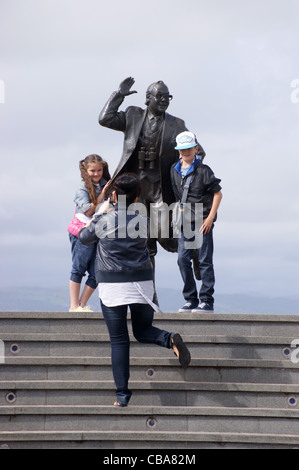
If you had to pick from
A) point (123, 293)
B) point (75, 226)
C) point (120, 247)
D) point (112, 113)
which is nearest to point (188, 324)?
point (123, 293)

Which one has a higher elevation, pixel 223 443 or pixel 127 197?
pixel 127 197

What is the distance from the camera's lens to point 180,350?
7395mm

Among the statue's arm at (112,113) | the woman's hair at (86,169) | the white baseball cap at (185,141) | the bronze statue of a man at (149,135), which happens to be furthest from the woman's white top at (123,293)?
the statue's arm at (112,113)

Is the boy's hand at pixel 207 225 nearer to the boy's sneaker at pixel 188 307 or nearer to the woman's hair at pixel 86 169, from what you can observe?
the boy's sneaker at pixel 188 307

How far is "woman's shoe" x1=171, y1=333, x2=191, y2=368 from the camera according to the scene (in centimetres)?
732

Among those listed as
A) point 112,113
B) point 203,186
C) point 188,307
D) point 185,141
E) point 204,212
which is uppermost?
point 112,113

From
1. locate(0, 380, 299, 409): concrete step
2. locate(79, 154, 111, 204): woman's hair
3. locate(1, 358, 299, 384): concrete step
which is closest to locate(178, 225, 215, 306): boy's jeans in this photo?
locate(1, 358, 299, 384): concrete step

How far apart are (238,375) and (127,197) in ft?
7.37

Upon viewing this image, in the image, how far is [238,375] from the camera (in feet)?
26.6

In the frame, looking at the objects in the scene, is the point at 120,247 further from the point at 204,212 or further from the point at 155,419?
the point at 204,212

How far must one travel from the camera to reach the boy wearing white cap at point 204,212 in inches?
358

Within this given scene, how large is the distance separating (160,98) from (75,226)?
1969mm
